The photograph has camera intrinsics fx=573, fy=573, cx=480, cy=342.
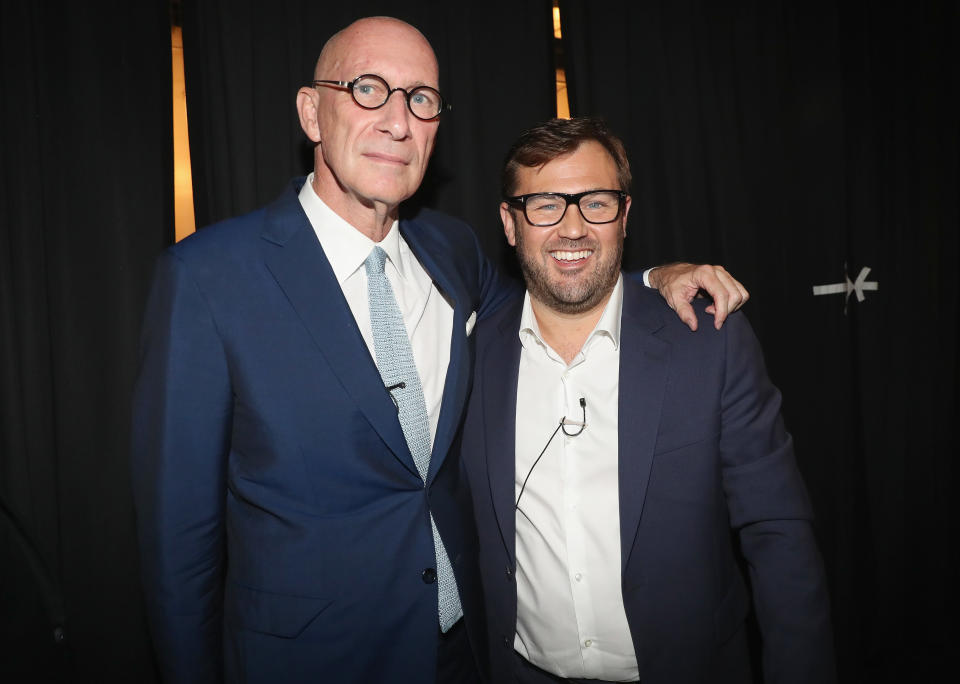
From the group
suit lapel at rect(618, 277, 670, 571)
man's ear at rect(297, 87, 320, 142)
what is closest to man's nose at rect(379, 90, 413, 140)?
man's ear at rect(297, 87, 320, 142)

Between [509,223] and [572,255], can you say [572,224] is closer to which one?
[572,255]

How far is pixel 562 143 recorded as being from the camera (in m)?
1.67

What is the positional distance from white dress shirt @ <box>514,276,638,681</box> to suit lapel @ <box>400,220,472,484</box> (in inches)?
9.4

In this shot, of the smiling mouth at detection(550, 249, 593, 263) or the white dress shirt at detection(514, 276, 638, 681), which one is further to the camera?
the smiling mouth at detection(550, 249, 593, 263)

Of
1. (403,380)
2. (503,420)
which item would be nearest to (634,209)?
(503,420)

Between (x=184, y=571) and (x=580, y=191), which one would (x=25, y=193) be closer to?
(x=184, y=571)

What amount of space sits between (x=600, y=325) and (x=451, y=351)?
0.43 m

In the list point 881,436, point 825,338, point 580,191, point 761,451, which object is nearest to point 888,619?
point 881,436

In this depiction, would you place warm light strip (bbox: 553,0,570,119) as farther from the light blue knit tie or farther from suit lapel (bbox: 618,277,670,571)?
the light blue knit tie

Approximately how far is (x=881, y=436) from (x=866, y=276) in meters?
0.90

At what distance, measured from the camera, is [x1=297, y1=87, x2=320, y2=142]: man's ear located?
148 centimetres

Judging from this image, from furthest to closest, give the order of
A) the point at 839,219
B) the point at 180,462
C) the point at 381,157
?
the point at 839,219, the point at 381,157, the point at 180,462

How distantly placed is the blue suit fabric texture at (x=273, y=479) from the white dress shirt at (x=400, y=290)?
0.07 meters

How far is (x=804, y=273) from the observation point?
9.45ft
